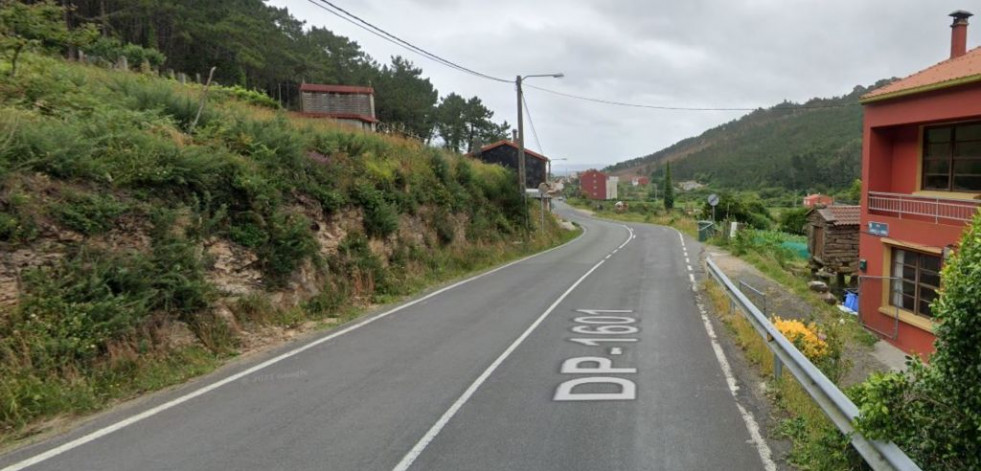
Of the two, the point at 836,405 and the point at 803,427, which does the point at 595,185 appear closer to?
the point at 803,427

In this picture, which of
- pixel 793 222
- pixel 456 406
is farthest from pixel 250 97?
pixel 793 222

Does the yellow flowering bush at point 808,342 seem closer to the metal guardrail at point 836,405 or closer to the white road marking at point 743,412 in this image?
the metal guardrail at point 836,405

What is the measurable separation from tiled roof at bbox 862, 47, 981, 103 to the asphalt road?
365 inches

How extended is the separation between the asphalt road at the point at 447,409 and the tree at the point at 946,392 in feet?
4.68

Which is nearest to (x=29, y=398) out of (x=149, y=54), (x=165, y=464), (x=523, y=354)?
(x=165, y=464)

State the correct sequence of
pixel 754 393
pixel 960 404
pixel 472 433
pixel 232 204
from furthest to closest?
pixel 232 204 → pixel 754 393 → pixel 472 433 → pixel 960 404

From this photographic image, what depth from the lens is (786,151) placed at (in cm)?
12606

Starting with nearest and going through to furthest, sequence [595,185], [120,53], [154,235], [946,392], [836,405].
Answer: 1. [946,392]
2. [836,405]
3. [154,235]
4. [120,53]
5. [595,185]

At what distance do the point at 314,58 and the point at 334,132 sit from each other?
123 ft

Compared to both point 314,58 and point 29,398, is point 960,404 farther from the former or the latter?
point 314,58

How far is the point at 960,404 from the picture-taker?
362cm

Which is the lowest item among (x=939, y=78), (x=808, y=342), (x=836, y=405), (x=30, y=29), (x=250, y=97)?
(x=808, y=342)

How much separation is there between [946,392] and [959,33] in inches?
793

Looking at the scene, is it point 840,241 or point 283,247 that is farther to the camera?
point 840,241
